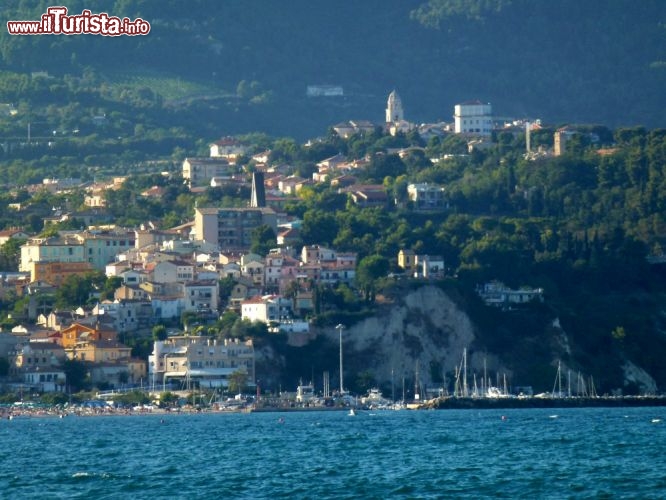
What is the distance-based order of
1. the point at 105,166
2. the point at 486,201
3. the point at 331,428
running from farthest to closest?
the point at 105,166
the point at 486,201
the point at 331,428

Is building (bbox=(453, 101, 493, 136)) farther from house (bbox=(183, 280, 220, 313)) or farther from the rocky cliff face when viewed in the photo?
the rocky cliff face

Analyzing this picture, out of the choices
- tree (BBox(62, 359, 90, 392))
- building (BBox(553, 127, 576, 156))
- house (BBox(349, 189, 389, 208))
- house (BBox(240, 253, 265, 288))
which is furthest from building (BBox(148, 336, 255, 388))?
building (BBox(553, 127, 576, 156))

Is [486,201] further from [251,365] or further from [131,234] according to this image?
[251,365]

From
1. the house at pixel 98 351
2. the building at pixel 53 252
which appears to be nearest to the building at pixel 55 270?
the building at pixel 53 252

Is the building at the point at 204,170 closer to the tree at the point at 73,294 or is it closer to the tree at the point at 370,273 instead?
the tree at the point at 73,294

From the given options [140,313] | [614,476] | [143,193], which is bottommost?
[614,476]

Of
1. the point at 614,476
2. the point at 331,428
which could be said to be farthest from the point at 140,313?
the point at 614,476

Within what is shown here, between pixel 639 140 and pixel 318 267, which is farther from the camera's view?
pixel 639 140
